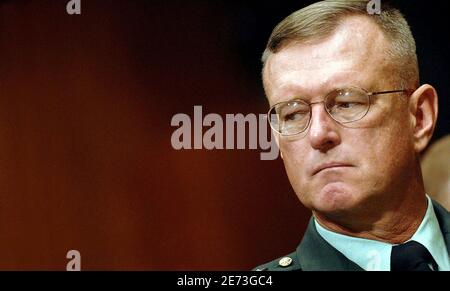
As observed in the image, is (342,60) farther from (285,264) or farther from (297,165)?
(285,264)

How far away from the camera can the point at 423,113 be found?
6.95ft

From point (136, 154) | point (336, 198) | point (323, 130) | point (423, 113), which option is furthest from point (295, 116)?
point (136, 154)

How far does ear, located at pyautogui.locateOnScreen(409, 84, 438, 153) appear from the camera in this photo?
2.09 meters

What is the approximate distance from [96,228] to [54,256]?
0.46 ft

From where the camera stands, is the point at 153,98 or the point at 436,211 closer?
the point at 436,211

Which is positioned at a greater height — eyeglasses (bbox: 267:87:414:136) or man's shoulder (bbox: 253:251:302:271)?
eyeglasses (bbox: 267:87:414:136)

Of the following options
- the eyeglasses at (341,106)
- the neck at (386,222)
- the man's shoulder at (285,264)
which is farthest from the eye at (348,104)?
the man's shoulder at (285,264)

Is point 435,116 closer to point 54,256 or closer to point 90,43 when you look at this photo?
point 90,43

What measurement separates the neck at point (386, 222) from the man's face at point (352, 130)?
22mm

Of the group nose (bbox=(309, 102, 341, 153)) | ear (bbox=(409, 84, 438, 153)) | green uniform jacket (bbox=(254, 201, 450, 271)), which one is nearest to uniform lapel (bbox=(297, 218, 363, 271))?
green uniform jacket (bbox=(254, 201, 450, 271))

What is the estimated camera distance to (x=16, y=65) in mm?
2318

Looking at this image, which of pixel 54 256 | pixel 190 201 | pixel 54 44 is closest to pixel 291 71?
pixel 190 201

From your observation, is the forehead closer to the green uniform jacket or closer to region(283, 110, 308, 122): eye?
region(283, 110, 308, 122): eye

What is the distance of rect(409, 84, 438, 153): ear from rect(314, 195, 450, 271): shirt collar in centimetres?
18
